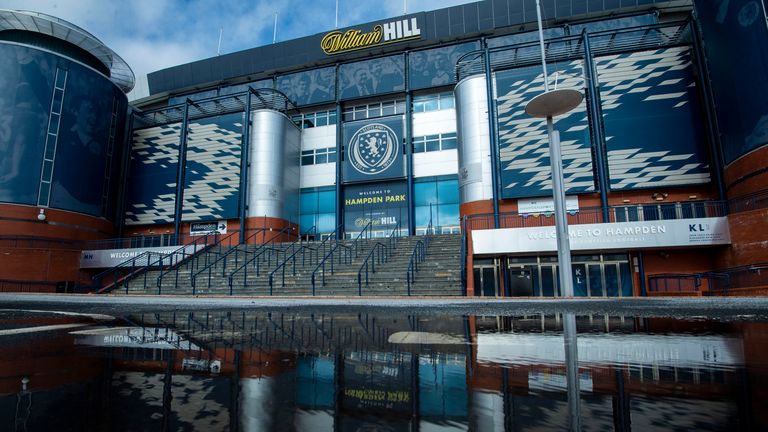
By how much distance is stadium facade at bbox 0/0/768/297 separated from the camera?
18.2 meters

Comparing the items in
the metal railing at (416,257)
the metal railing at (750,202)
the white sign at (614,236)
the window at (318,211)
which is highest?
the window at (318,211)

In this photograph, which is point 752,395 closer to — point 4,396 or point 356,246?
point 4,396

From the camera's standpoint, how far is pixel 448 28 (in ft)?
99.2

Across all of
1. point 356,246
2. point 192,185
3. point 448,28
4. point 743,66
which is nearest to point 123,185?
point 192,185

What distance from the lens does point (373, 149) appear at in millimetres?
29969

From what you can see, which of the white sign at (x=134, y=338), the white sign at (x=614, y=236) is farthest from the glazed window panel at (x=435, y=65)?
the white sign at (x=134, y=338)

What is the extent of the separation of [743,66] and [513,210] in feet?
38.6

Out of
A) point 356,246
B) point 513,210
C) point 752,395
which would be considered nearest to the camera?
point 752,395

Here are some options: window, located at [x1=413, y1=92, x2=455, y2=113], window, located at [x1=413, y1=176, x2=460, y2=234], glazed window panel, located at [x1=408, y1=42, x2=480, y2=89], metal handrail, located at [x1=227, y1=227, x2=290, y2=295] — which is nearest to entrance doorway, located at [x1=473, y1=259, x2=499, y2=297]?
window, located at [x1=413, y1=176, x2=460, y2=234]

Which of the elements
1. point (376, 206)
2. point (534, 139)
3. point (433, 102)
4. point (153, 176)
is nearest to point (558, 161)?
point (534, 139)

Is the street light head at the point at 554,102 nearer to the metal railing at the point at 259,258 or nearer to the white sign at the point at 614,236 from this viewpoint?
the white sign at the point at 614,236

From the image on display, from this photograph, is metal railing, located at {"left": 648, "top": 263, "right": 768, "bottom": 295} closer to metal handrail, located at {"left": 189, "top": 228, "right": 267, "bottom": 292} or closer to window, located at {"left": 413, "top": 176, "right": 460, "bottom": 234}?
window, located at {"left": 413, "top": 176, "right": 460, "bottom": 234}

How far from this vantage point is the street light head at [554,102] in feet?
38.4

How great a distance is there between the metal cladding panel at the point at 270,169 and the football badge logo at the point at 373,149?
5264mm
